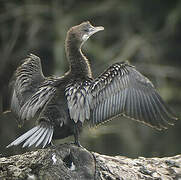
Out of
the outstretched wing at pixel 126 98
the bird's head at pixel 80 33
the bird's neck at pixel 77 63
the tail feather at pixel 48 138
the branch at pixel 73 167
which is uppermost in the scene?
the bird's head at pixel 80 33

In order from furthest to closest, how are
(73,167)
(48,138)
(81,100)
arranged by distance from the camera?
(81,100) → (48,138) → (73,167)

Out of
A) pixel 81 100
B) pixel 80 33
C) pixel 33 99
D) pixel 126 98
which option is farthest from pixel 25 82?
pixel 126 98

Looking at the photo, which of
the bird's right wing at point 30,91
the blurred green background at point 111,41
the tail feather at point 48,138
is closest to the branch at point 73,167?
the tail feather at point 48,138

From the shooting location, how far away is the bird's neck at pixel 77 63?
275 inches

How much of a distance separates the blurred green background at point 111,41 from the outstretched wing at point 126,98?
6078mm

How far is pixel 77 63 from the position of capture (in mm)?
7059

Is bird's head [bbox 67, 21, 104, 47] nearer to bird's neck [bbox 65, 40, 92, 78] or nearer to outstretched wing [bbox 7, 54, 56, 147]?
bird's neck [bbox 65, 40, 92, 78]

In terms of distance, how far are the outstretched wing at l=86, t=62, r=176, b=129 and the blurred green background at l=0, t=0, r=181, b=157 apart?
6.08 metres

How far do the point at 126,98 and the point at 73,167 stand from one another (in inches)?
38.8

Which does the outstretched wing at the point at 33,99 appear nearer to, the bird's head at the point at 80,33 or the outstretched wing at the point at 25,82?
the outstretched wing at the point at 25,82

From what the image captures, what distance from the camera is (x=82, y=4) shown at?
15023mm

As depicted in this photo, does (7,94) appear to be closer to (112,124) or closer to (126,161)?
(126,161)

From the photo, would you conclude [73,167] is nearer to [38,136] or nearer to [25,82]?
[38,136]

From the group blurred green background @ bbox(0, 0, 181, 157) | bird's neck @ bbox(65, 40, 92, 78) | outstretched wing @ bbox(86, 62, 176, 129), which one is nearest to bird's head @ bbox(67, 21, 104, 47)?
bird's neck @ bbox(65, 40, 92, 78)
